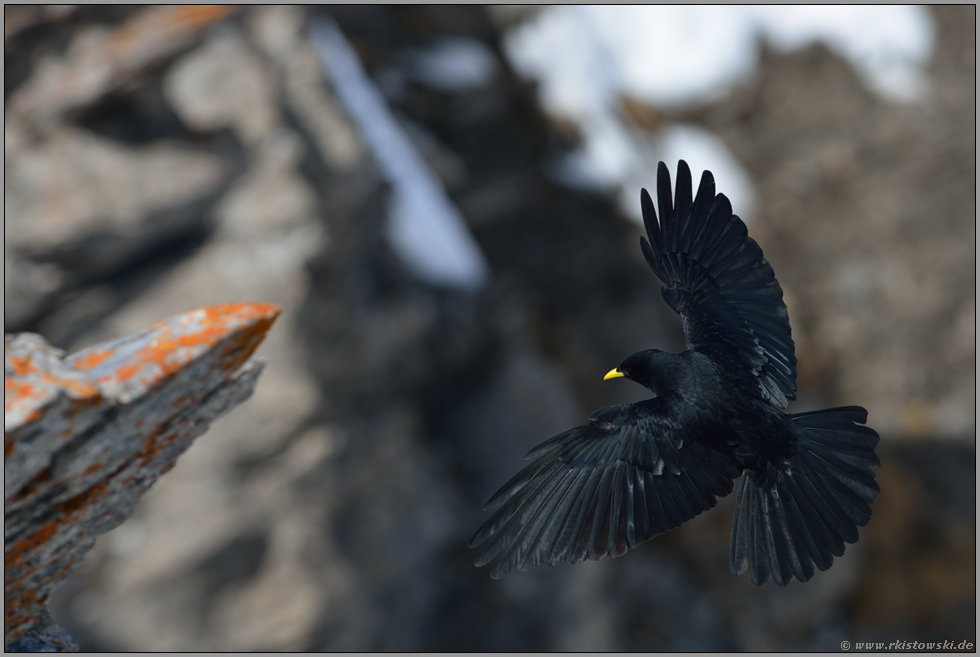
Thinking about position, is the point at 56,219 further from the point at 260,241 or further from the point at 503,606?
the point at 503,606

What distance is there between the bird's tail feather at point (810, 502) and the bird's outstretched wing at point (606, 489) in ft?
1.08

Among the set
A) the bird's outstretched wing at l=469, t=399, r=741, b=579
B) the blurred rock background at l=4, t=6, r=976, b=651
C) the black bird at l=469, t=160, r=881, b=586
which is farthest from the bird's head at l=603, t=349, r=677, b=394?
the blurred rock background at l=4, t=6, r=976, b=651

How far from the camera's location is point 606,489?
4.19m

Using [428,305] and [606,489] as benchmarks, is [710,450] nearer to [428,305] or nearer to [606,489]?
[606,489]

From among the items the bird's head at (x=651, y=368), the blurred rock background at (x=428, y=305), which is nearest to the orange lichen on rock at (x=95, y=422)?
the bird's head at (x=651, y=368)

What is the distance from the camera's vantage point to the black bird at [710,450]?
4.05 meters

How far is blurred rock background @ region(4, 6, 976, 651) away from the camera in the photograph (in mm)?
8250

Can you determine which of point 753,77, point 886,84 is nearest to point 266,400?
point 753,77

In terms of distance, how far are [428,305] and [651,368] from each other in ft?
19.8

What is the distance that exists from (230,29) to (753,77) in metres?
8.64

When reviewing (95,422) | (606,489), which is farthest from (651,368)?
(95,422)

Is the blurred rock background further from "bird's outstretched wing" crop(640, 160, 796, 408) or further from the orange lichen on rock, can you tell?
"bird's outstretched wing" crop(640, 160, 796, 408)

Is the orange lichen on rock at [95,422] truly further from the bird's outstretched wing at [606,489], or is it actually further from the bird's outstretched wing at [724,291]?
the bird's outstretched wing at [724,291]

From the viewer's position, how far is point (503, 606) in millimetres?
10539
